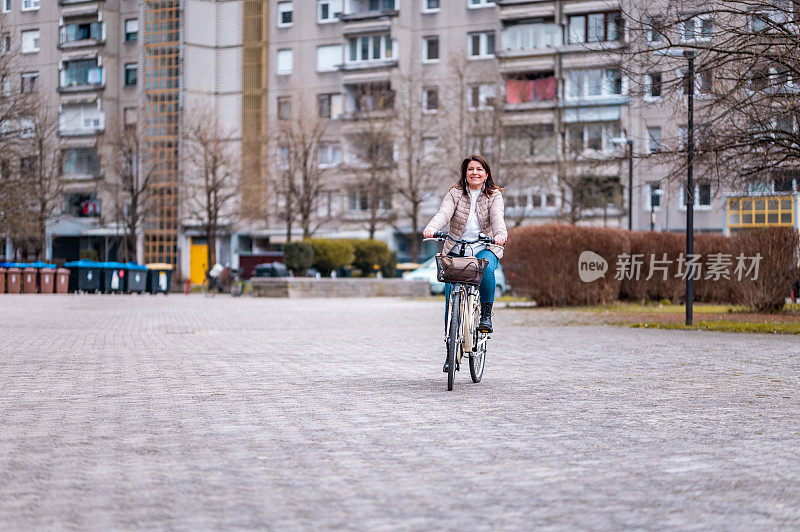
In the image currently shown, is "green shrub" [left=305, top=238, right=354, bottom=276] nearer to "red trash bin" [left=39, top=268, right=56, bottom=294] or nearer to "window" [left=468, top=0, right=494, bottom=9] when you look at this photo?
"red trash bin" [left=39, top=268, right=56, bottom=294]

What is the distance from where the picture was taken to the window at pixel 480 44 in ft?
220

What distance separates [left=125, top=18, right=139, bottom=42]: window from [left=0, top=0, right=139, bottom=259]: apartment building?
0.06 m

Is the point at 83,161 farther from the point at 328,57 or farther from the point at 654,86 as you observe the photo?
the point at 654,86

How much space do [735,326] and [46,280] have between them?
32.4 metres

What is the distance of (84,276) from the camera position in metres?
46.8

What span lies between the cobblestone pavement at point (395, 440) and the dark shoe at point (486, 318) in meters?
0.49

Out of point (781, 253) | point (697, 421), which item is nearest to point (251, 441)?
point (697, 421)

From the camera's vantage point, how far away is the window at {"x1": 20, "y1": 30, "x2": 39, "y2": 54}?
79.9 metres

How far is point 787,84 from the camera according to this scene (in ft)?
61.7

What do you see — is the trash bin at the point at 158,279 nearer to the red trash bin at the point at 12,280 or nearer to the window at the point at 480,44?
the red trash bin at the point at 12,280

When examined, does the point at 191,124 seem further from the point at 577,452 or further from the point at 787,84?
the point at 577,452

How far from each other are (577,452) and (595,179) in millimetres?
50260

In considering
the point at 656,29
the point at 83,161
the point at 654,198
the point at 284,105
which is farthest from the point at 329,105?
the point at 656,29

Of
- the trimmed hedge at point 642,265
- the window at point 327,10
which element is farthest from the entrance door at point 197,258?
the trimmed hedge at point 642,265
